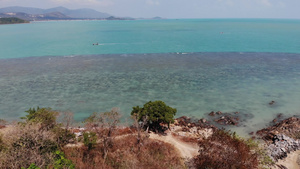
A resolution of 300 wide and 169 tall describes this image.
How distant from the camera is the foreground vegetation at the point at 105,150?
15.3 m

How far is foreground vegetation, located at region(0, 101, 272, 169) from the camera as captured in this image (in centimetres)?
1527

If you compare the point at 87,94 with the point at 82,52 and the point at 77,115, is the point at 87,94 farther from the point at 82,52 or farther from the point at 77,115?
the point at 82,52

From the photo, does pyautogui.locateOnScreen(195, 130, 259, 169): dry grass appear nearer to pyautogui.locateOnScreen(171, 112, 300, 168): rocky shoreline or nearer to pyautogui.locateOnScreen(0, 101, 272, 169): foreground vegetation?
pyautogui.locateOnScreen(0, 101, 272, 169): foreground vegetation

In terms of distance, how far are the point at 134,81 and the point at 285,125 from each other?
26925mm

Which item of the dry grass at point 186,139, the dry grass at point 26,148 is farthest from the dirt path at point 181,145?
the dry grass at point 26,148

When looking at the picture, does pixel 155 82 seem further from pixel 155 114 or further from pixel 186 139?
pixel 186 139

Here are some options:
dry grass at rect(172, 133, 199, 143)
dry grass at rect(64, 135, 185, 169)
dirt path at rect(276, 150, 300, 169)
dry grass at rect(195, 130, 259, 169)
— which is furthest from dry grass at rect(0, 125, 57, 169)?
dirt path at rect(276, 150, 300, 169)

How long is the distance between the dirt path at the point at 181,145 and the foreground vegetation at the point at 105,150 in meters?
0.82

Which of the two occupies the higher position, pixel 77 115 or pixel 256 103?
pixel 256 103

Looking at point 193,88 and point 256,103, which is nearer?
point 256,103

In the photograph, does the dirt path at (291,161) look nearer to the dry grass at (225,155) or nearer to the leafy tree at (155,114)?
the dry grass at (225,155)

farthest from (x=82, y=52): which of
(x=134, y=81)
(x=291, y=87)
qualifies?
(x=291, y=87)

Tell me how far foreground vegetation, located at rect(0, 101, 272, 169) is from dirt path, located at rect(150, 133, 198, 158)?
0.82 meters

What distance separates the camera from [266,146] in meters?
21.7
